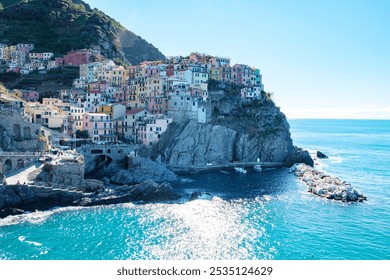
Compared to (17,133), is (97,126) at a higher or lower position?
higher

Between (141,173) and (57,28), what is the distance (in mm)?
95162

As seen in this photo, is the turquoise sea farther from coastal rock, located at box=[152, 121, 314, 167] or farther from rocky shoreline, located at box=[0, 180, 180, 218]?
coastal rock, located at box=[152, 121, 314, 167]

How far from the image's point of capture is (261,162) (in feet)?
291

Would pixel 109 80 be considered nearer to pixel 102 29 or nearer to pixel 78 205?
pixel 102 29

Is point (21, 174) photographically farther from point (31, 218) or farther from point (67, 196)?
point (31, 218)

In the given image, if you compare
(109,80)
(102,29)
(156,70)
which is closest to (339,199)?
(156,70)

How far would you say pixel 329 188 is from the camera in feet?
204

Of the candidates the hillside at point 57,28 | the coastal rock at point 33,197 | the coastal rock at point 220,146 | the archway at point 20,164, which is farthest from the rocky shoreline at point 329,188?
the hillside at point 57,28

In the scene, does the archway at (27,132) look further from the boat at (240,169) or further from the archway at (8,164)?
the boat at (240,169)

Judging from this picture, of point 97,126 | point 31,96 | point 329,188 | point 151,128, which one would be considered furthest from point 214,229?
point 31,96

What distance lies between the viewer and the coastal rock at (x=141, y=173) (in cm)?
6575

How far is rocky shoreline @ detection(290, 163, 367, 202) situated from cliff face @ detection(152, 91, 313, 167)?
15.0 metres

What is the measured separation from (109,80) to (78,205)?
58064 mm

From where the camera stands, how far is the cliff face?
263 ft
